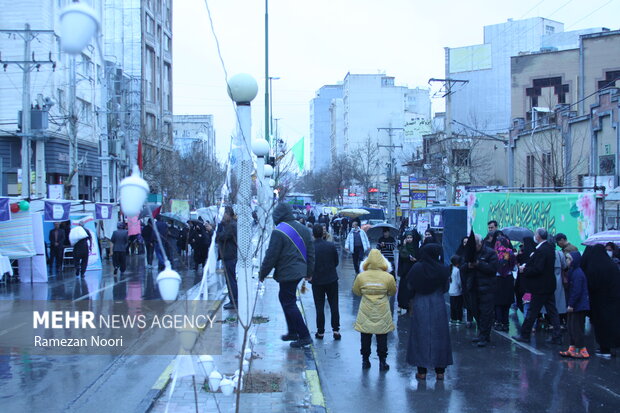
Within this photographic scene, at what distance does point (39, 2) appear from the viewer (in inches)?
1240

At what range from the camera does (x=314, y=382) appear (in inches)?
290

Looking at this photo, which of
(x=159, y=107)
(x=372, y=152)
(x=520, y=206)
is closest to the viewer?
(x=520, y=206)

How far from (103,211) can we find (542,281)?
56.9ft

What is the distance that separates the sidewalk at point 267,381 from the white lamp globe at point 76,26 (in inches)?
156

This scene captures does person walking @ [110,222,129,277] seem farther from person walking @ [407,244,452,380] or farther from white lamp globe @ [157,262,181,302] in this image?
white lamp globe @ [157,262,181,302]

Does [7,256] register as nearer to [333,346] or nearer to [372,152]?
[333,346]

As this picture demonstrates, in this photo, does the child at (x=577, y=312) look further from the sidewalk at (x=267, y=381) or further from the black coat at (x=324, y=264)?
the sidewalk at (x=267, y=381)

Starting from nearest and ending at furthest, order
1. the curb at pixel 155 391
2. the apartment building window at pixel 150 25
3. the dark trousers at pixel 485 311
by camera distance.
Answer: the curb at pixel 155 391 → the dark trousers at pixel 485 311 → the apartment building window at pixel 150 25

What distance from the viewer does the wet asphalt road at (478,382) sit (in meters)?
6.78

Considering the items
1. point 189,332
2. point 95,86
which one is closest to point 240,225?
point 189,332

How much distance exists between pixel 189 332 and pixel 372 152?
6642cm

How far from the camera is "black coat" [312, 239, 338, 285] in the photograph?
9.91 metres

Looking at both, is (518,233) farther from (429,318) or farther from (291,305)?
(429,318)

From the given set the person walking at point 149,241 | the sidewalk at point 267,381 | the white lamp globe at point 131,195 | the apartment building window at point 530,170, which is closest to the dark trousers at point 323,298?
the sidewalk at point 267,381
